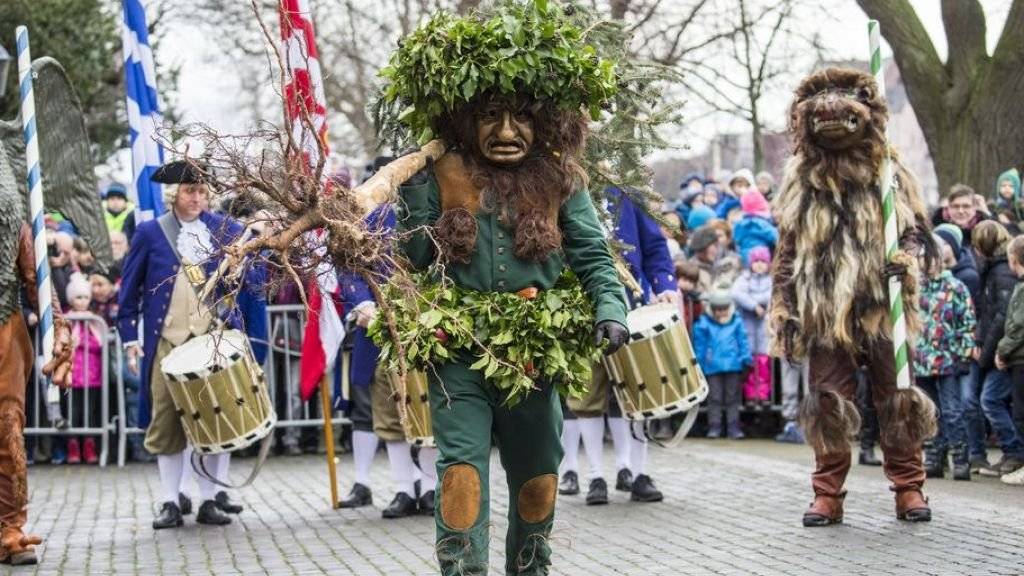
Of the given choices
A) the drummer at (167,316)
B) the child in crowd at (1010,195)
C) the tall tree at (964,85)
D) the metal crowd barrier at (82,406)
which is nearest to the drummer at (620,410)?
the drummer at (167,316)

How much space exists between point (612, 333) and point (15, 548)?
3685mm

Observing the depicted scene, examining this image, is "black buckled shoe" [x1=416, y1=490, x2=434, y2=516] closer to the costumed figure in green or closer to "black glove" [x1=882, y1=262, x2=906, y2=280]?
"black glove" [x1=882, y1=262, x2=906, y2=280]

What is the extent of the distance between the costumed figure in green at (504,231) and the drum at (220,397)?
3036 millimetres

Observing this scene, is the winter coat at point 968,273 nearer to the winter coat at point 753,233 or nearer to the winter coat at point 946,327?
the winter coat at point 946,327

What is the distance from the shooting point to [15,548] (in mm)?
8469

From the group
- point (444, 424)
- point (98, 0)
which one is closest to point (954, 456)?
point (444, 424)

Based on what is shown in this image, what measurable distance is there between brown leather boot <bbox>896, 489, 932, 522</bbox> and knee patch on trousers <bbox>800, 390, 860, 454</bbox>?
433 millimetres

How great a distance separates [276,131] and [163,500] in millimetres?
4775

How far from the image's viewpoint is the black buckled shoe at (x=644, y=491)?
415 inches

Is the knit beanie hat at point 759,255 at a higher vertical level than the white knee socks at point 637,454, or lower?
higher

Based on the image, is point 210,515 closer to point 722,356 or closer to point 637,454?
point 637,454

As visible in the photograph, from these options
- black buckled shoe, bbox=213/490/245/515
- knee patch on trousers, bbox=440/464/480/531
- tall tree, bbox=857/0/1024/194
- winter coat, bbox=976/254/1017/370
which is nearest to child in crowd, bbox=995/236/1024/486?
winter coat, bbox=976/254/1017/370

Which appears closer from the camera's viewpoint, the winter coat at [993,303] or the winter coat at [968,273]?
the winter coat at [993,303]

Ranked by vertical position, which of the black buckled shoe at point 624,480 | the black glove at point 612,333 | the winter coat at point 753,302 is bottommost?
the black buckled shoe at point 624,480
